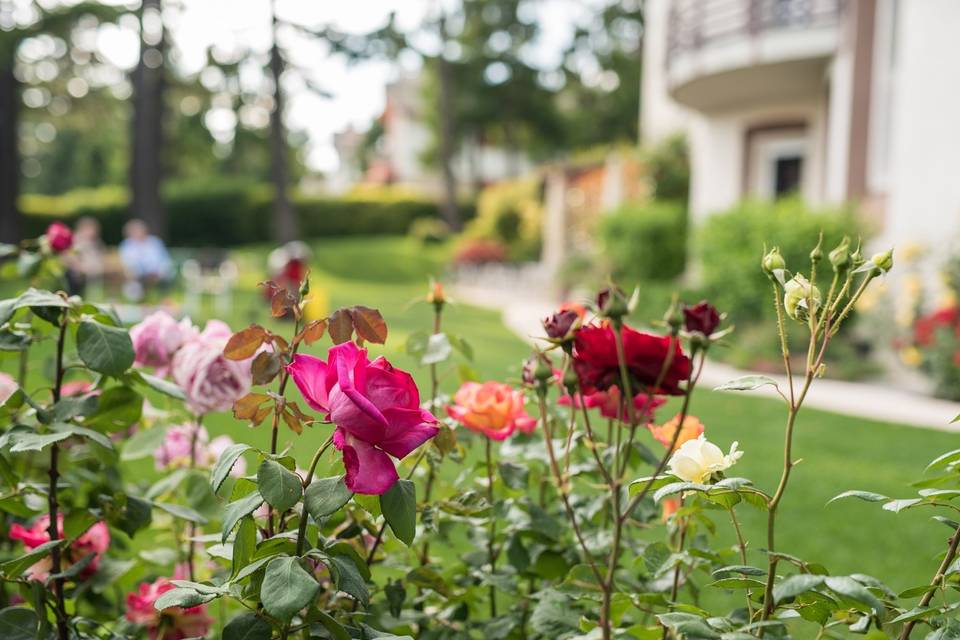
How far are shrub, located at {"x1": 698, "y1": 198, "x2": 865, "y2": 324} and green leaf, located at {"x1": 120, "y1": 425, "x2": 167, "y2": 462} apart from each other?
24.5 feet

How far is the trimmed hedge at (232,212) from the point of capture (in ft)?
81.8

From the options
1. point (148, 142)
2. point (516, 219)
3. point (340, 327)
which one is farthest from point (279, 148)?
point (340, 327)

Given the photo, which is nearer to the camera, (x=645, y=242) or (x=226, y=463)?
(x=226, y=463)

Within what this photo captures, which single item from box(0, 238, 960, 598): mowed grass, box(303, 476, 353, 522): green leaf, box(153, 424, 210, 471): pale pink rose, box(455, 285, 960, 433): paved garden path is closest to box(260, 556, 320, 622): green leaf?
box(303, 476, 353, 522): green leaf

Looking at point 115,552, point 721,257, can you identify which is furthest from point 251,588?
point 721,257

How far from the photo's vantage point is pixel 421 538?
146 cm

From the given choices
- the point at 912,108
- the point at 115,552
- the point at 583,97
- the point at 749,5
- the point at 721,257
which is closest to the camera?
the point at 115,552

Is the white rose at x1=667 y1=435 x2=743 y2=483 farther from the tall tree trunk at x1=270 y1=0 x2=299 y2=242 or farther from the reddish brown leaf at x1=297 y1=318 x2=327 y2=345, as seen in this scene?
the tall tree trunk at x1=270 y1=0 x2=299 y2=242

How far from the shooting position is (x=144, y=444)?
158 centimetres

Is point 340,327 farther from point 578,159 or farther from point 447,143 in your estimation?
point 447,143

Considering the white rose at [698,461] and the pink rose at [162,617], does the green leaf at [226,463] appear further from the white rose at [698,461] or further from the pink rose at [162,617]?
the pink rose at [162,617]

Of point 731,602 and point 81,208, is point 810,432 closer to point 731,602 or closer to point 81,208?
point 731,602

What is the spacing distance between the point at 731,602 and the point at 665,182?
1279cm

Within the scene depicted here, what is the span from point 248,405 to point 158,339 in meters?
0.49
